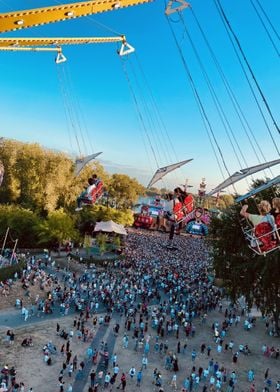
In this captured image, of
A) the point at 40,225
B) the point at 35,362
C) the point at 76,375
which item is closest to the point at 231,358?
the point at 76,375

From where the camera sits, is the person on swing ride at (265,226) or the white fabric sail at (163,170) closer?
the person on swing ride at (265,226)

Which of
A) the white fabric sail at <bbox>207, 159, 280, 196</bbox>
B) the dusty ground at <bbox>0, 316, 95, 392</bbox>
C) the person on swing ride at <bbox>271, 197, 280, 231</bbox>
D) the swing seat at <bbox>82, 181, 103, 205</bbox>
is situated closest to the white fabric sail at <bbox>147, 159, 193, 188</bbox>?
the swing seat at <bbox>82, 181, 103, 205</bbox>

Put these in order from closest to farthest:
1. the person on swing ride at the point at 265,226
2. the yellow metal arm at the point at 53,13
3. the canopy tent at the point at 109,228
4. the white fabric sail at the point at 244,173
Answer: the person on swing ride at the point at 265,226 → the white fabric sail at the point at 244,173 → the yellow metal arm at the point at 53,13 → the canopy tent at the point at 109,228

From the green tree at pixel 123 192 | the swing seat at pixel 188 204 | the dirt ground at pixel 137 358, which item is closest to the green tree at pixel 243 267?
the dirt ground at pixel 137 358

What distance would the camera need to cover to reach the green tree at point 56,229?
49625 millimetres

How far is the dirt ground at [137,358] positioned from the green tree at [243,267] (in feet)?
11.1

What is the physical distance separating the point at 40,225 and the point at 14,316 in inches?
933

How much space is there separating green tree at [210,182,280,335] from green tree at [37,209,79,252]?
24.0 metres

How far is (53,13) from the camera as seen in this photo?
17.1 meters

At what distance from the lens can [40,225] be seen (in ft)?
165

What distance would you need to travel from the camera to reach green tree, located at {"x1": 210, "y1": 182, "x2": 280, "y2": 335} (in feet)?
85.1

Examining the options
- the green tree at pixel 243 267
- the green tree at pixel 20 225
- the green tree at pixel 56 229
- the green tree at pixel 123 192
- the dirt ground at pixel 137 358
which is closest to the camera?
the dirt ground at pixel 137 358

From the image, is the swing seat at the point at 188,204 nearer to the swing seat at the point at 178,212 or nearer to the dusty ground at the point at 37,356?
the swing seat at the point at 178,212

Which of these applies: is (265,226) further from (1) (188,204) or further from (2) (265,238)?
(1) (188,204)
